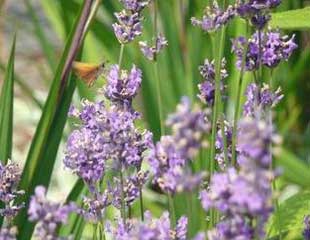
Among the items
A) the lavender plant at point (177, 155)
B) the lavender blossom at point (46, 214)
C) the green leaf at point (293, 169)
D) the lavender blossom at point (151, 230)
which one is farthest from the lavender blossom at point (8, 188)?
the green leaf at point (293, 169)

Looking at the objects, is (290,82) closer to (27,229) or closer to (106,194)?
(27,229)

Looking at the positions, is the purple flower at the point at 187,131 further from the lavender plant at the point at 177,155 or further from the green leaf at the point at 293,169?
the green leaf at the point at 293,169

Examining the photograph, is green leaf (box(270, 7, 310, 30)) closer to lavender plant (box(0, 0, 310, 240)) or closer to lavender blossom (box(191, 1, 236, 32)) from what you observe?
lavender plant (box(0, 0, 310, 240))

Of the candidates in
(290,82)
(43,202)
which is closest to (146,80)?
(290,82)

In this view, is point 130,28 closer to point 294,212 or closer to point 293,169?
point 294,212

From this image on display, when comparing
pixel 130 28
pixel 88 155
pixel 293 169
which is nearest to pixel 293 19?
pixel 130 28
